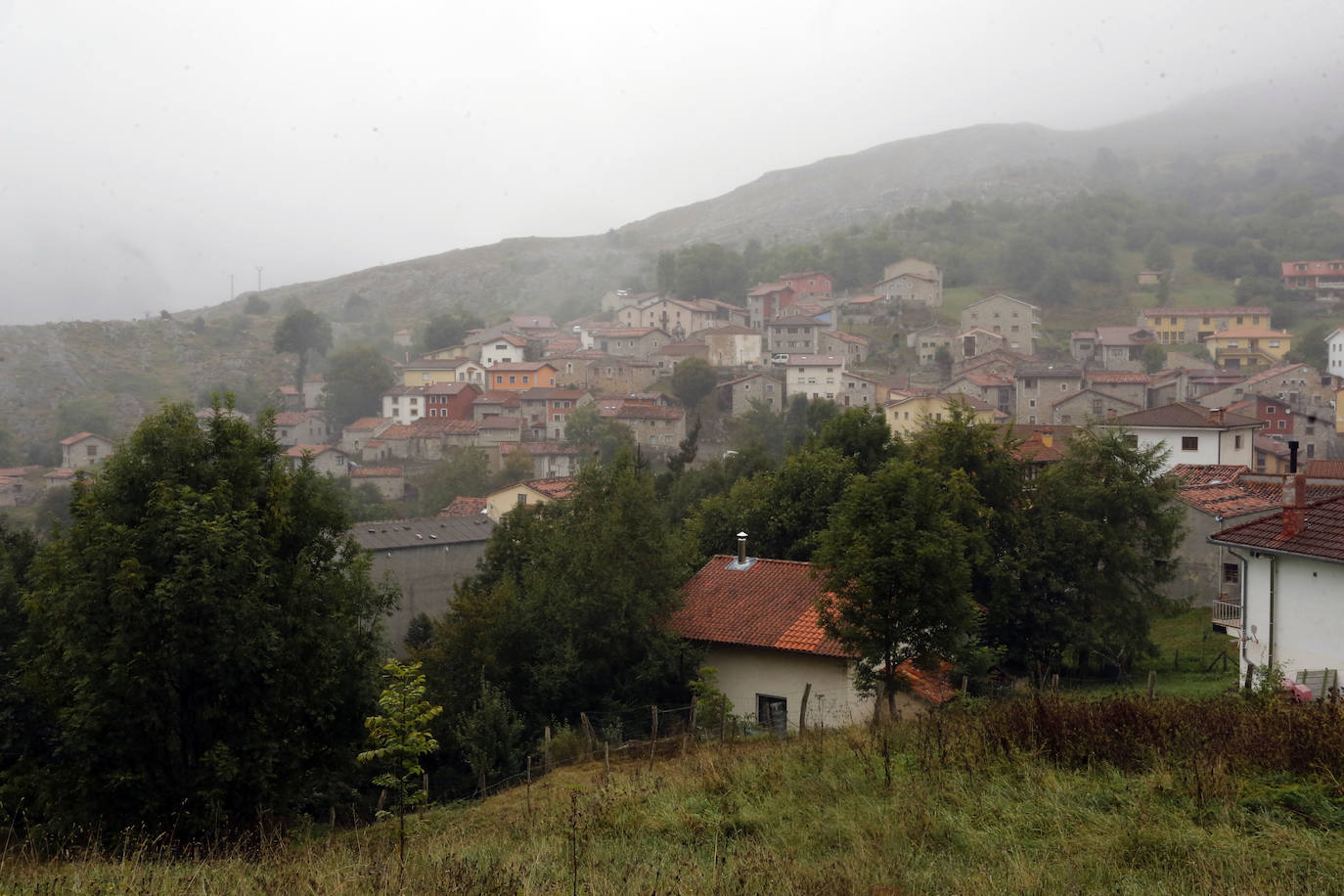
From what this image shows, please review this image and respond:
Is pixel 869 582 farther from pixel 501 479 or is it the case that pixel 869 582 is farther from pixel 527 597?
pixel 501 479

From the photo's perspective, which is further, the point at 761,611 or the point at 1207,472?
the point at 1207,472

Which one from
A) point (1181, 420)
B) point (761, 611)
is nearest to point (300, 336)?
point (1181, 420)

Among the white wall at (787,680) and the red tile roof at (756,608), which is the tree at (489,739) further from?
the white wall at (787,680)

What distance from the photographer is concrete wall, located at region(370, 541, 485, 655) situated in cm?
2801

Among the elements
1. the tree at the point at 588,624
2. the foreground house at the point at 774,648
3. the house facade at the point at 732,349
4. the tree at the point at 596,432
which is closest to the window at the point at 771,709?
the foreground house at the point at 774,648

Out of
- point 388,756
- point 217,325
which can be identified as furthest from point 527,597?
point 217,325

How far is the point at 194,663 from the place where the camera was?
9.96 m

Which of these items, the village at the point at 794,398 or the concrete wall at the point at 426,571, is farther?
the concrete wall at the point at 426,571

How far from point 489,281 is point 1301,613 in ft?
441

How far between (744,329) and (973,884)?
235 ft

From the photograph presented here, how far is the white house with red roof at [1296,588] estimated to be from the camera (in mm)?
11539

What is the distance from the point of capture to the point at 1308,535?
1209cm

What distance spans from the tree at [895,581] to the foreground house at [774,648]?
1164 mm

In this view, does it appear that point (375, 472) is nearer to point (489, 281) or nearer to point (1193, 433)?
point (1193, 433)
